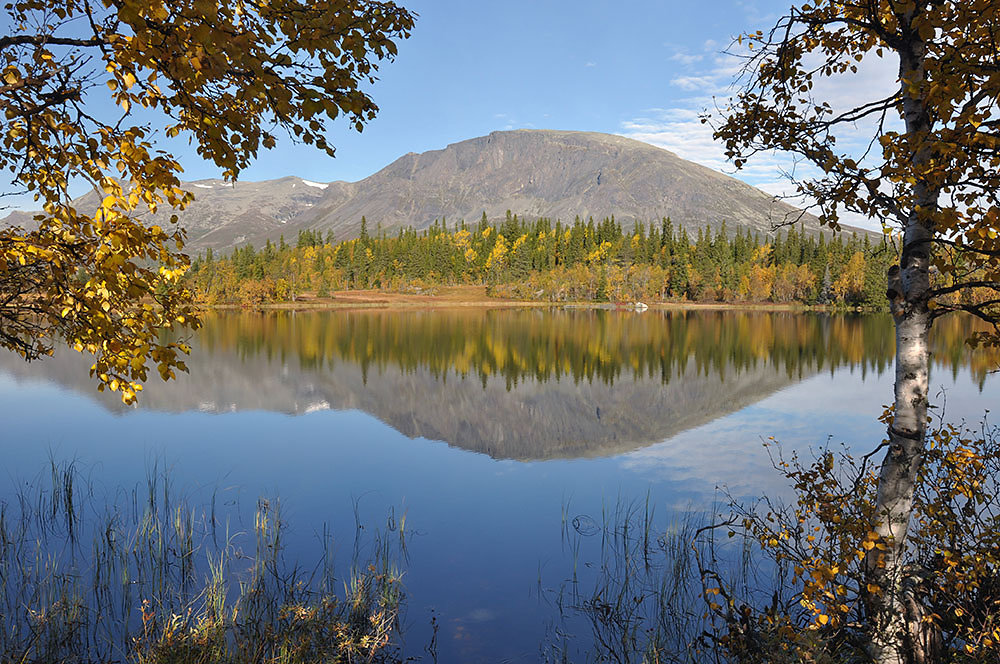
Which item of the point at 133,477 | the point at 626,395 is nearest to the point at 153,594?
the point at 133,477

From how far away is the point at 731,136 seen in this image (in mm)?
7227

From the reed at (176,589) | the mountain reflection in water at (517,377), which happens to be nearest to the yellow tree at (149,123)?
the reed at (176,589)

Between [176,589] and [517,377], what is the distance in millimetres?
28409

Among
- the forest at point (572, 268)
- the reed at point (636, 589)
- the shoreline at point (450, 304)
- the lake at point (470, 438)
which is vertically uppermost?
the forest at point (572, 268)

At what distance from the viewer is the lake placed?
36.1 ft

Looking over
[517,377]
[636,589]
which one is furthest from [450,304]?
[636,589]

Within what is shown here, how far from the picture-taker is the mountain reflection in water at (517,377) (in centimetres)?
2453

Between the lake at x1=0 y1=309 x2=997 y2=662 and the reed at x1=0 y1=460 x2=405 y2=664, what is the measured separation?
62 cm

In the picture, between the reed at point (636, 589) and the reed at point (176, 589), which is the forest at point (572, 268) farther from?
the reed at point (636, 589)

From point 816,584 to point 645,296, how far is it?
14574cm

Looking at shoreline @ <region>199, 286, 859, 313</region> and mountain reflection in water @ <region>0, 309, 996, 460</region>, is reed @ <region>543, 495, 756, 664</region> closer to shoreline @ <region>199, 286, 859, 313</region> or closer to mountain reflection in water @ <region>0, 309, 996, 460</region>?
mountain reflection in water @ <region>0, 309, 996, 460</region>

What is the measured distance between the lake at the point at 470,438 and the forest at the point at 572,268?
87.0 metres

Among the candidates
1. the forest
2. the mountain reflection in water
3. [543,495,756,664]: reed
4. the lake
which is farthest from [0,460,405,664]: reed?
the forest

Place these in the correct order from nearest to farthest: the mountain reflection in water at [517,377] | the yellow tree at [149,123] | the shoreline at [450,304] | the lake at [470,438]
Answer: the yellow tree at [149,123] → the lake at [470,438] → the mountain reflection in water at [517,377] → the shoreline at [450,304]
